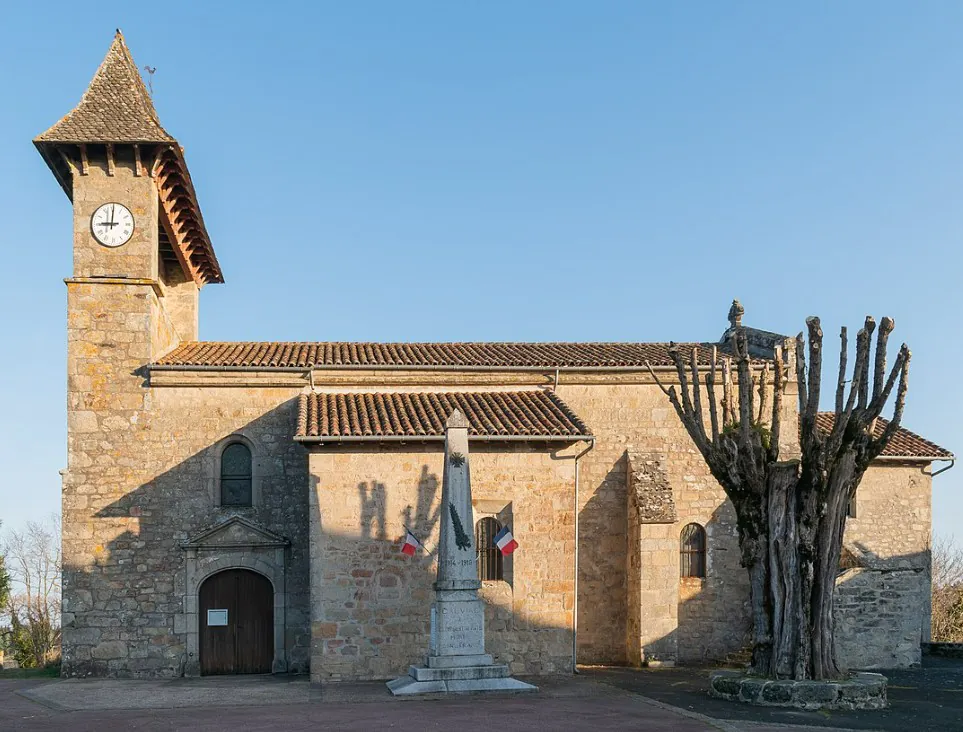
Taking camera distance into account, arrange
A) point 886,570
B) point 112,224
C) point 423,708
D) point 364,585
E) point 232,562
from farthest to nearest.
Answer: point 886,570 → point 112,224 → point 232,562 → point 364,585 → point 423,708

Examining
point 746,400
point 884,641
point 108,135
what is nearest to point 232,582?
point 108,135

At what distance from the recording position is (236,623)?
63.7 feet

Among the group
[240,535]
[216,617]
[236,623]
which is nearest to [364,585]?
[240,535]

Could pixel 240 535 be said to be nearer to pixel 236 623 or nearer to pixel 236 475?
pixel 236 475

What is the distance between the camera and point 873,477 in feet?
72.4

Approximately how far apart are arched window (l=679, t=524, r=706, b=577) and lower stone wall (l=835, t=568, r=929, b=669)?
9.34 ft

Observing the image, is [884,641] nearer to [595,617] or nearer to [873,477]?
[873,477]

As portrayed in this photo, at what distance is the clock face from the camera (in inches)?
783

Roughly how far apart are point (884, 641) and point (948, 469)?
444cm

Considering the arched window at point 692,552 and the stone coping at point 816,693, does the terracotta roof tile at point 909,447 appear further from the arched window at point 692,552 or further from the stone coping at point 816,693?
the stone coping at point 816,693

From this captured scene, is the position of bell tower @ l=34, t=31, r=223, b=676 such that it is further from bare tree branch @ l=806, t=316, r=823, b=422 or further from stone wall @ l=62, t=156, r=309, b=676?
bare tree branch @ l=806, t=316, r=823, b=422

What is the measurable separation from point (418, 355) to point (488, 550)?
5264mm

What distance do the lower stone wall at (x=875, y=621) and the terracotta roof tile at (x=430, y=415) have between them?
713cm

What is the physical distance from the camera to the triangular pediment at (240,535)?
19281mm
